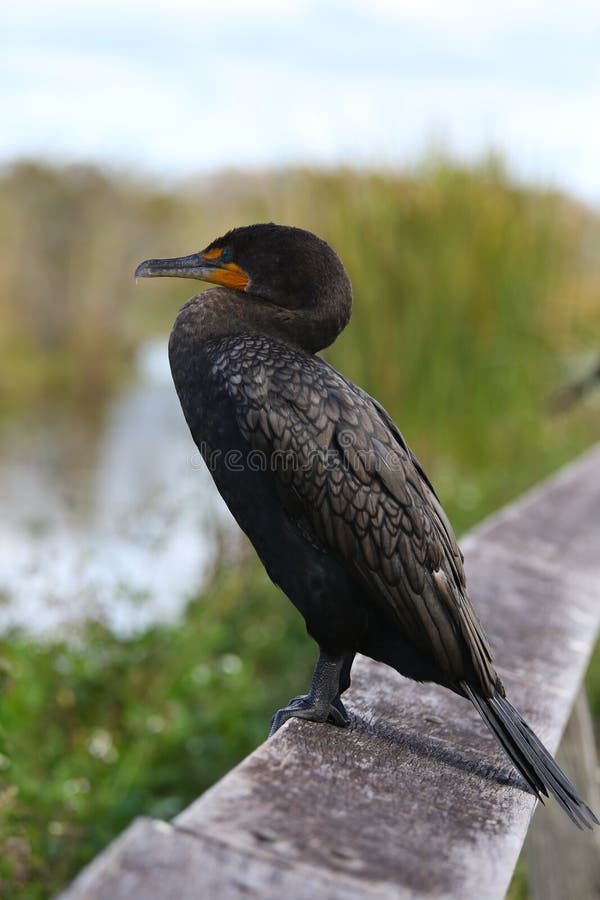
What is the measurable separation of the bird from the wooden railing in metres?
0.10

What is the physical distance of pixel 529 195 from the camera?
782 centimetres

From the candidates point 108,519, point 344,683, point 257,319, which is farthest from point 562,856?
point 108,519

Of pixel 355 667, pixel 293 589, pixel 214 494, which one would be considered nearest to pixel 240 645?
pixel 214 494

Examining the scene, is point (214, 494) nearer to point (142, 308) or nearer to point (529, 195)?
point (529, 195)

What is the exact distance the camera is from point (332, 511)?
1.79 meters

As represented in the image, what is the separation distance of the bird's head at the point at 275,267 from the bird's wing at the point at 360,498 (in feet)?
0.52

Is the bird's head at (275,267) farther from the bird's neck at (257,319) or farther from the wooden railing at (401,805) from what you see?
the wooden railing at (401,805)

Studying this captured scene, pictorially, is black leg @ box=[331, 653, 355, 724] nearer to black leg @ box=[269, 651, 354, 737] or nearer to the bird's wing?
black leg @ box=[269, 651, 354, 737]

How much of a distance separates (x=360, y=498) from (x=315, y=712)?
0.36m

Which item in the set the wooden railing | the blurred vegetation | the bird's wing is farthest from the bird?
the blurred vegetation

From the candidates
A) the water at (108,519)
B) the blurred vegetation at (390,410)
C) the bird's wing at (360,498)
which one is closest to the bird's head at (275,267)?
the bird's wing at (360,498)

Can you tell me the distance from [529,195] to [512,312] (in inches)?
36.1

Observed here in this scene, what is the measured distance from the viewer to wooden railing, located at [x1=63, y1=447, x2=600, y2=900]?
1.14 m

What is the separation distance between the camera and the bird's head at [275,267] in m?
1.96
